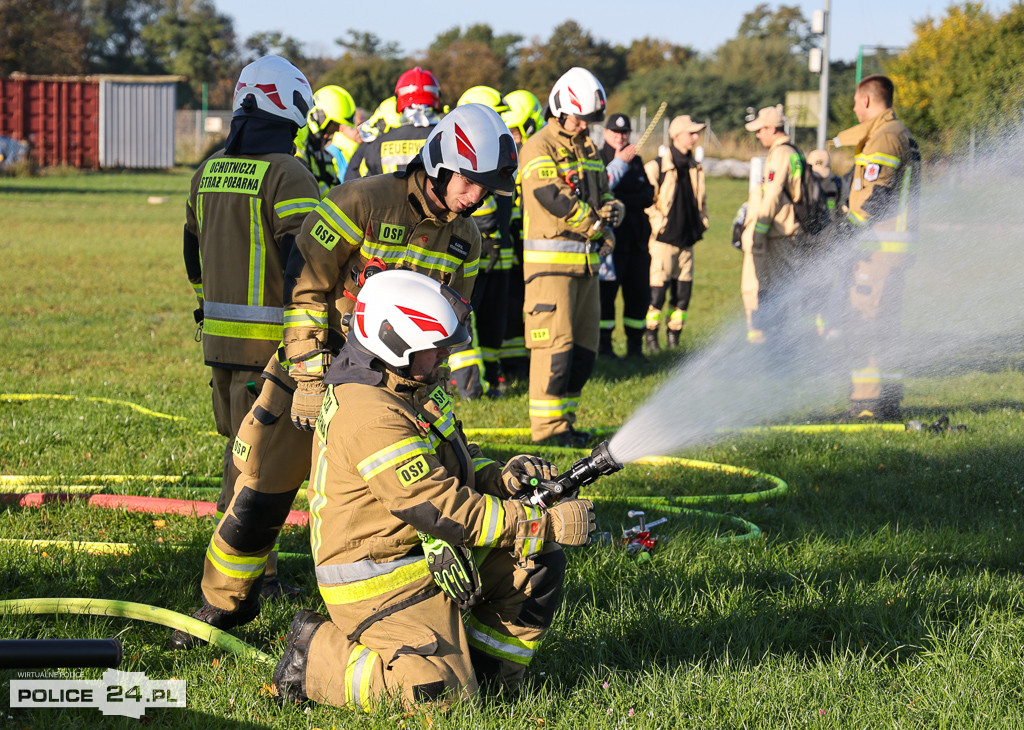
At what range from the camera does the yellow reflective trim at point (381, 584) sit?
3.88 meters

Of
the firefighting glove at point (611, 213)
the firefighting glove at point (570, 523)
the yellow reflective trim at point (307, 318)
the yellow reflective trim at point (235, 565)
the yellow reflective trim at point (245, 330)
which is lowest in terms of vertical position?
the yellow reflective trim at point (235, 565)

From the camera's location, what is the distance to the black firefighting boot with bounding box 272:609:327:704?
13.0 feet

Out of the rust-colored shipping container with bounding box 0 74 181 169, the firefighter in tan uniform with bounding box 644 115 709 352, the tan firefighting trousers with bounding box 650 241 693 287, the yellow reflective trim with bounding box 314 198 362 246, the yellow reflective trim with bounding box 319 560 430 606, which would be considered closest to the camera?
the yellow reflective trim with bounding box 319 560 430 606

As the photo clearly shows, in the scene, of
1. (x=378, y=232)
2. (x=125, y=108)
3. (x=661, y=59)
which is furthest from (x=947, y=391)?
(x=661, y=59)

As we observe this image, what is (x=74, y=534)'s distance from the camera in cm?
569

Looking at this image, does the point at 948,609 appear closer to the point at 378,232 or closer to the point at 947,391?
the point at 378,232

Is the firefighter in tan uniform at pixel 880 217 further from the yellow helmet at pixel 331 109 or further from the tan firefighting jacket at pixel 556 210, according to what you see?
the yellow helmet at pixel 331 109

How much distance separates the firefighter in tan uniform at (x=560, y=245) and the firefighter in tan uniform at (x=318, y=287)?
3.05 m

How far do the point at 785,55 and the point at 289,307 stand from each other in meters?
76.8

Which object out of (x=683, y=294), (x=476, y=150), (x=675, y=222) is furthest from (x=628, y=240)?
(x=476, y=150)

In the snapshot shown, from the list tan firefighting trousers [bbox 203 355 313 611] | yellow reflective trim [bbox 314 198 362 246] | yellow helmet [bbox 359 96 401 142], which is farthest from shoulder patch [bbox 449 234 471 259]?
yellow helmet [bbox 359 96 401 142]

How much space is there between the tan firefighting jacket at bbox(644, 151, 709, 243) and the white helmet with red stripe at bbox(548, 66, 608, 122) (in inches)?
163

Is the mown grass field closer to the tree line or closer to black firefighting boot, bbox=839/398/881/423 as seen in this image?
black firefighting boot, bbox=839/398/881/423

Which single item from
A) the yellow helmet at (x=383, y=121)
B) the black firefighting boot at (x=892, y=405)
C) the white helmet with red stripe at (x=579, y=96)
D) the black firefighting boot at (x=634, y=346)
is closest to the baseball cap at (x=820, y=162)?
the black firefighting boot at (x=634, y=346)
